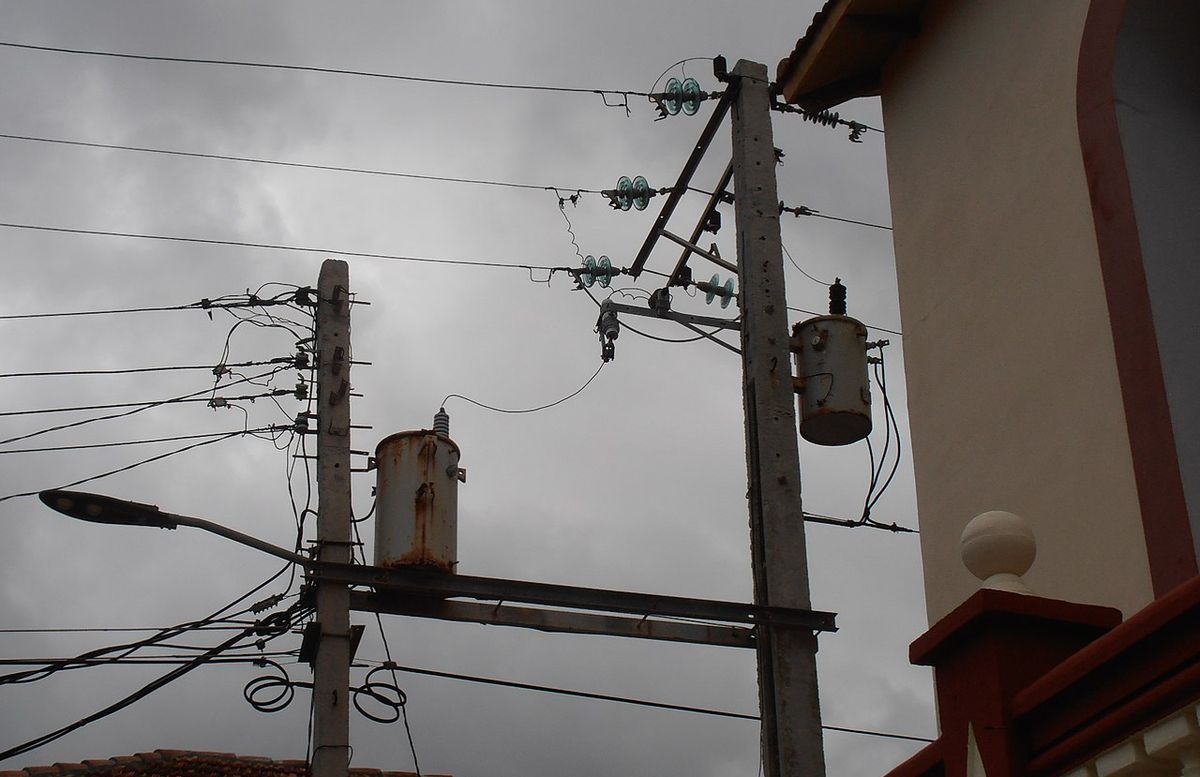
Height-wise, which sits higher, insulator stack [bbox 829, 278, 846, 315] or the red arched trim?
insulator stack [bbox 829, 278, 846, 315]

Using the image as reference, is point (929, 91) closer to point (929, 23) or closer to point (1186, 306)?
point (929, 23)

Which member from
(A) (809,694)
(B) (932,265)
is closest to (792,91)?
(B) (932,265)

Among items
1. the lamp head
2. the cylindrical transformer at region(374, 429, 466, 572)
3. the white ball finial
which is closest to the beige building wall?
the white ball finial

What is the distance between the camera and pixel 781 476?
8523 mm

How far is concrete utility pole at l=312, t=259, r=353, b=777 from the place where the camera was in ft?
28.7

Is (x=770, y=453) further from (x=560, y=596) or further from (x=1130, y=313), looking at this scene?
(x=1130, y=313)

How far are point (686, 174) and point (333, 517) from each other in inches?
133

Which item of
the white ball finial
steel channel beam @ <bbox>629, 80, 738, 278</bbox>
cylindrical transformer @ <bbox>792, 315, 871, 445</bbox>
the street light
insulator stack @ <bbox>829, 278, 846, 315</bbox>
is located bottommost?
the white ball finial

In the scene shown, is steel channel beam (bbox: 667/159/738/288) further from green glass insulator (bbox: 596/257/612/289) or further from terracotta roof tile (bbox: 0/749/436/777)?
terracotta roof tile (bbox: 0/749/436/777)

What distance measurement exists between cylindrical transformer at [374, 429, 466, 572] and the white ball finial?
4169 mm

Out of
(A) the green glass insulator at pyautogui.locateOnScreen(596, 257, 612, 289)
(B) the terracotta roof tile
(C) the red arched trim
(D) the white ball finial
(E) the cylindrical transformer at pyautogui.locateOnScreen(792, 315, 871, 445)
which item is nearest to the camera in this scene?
(D) the white ball finial

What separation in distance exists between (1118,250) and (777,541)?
2434mm

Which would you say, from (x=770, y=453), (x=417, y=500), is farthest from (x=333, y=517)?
(x=770, y=453)

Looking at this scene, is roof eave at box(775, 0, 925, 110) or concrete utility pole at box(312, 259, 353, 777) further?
roof eave at box(775, 0, 925, 110)
